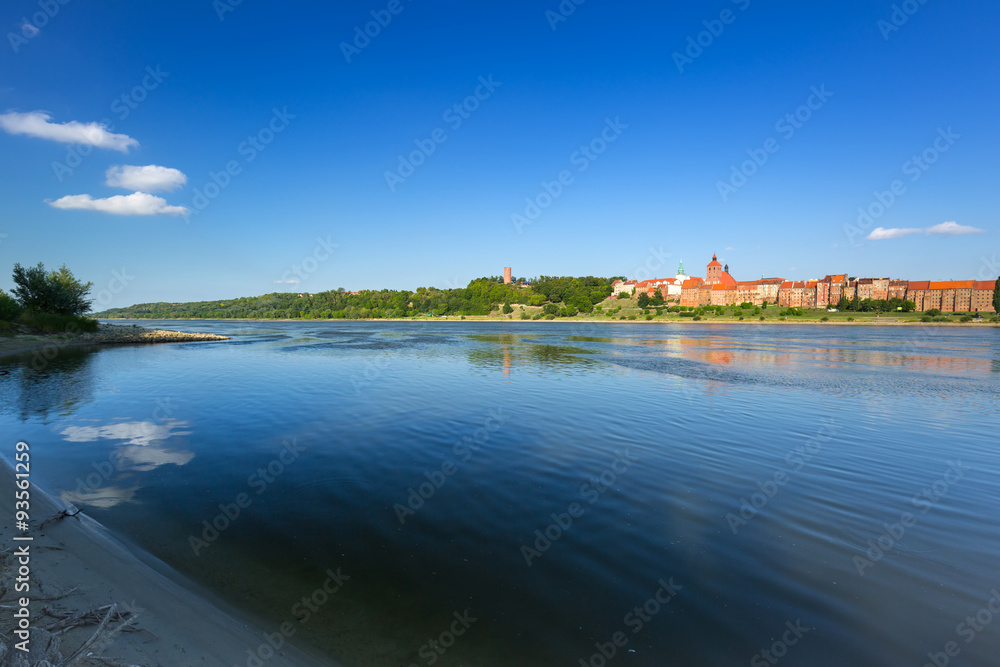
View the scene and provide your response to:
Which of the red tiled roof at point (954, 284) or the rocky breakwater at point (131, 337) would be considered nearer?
the rocky breakwater at point (131, 337)

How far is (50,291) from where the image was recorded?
44906 mm

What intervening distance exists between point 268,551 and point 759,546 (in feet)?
21.5

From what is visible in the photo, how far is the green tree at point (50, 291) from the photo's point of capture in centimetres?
4325

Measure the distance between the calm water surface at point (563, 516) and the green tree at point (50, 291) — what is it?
134 ft

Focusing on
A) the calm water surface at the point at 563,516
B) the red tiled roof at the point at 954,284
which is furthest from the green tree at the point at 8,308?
the red tiled roof at the point at 954,284

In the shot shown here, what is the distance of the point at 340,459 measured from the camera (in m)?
9.29

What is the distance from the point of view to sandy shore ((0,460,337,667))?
352 cm

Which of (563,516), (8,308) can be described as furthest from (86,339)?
(563,516)

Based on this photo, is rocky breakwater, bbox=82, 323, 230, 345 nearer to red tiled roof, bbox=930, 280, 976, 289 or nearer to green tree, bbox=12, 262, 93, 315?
green tree, bbox=12, 262, 93, 315

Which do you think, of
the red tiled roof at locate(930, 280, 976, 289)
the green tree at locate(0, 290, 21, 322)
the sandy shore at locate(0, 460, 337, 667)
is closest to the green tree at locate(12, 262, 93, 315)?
the green tree at locate(0, 290, 21, 322)

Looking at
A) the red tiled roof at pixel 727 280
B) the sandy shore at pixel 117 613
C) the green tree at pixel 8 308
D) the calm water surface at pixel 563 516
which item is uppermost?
the red tiled roof at pixel 727 280

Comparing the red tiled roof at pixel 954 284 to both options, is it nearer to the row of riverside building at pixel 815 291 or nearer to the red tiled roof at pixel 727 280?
the row of riverside building at pixel 815 291

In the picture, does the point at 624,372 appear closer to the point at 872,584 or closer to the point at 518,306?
the point at 872,584

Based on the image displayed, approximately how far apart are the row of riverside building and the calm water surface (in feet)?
534
